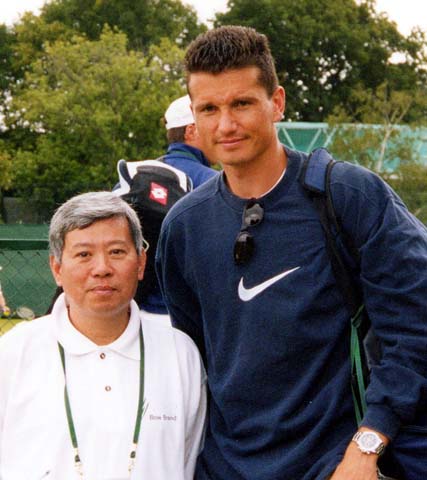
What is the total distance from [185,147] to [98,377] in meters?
2.01

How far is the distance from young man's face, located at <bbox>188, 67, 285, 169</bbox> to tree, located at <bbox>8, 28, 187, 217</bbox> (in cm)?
2978

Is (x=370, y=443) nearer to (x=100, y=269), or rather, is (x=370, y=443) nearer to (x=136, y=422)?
(x=136, y=422)

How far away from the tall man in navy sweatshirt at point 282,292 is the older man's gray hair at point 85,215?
370mm

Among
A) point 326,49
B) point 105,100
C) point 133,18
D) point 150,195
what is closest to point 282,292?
point 150,195

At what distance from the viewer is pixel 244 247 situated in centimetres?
294

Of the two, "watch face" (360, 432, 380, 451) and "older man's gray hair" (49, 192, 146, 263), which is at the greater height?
"older man's gray hair" (49, 192, 146, 263)

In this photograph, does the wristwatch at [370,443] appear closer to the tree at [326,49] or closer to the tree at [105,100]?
the tree at [105,100]

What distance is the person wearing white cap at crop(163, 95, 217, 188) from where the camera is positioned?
4.91 m

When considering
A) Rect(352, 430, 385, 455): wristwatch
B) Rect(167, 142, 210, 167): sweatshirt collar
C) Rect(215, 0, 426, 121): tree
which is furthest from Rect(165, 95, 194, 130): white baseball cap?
Rect(215, 0, 426, 121): tree

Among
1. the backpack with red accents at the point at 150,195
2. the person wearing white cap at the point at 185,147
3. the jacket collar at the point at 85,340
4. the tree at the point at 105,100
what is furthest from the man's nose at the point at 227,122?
the tree at the point at 105,100

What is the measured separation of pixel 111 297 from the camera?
3293 mm

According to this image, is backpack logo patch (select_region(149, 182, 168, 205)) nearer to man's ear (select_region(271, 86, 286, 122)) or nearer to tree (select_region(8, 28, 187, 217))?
man's ear (select_region(271, 86, 286, 122))

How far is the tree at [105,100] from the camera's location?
1319 inches

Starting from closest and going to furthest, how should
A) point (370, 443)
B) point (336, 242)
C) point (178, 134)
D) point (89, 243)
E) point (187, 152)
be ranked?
1. point (370, 443)
2. point (336, 242)
3. point (89, 243)
4. point (187, 152)
5. point (178, 134)
